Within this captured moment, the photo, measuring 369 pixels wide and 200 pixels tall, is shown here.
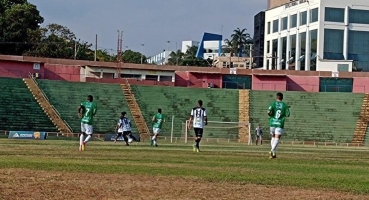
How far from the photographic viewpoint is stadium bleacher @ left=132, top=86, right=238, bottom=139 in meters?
61.8

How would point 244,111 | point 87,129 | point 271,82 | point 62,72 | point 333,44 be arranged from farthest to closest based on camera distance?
point 333,44
point 271,82
point 62,72
point 244,111
point 87,129

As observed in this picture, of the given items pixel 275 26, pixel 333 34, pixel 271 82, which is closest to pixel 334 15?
pixel 333 34

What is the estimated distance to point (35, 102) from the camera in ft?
197

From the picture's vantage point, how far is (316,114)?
2603 inches

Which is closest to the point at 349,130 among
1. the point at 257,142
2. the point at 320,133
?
the point at 320,133

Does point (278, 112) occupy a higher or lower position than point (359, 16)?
lower

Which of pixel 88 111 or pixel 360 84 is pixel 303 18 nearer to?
pixel 360 84

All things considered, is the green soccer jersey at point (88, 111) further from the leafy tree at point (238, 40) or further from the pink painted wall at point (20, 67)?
the leafy tree at point (238, 40)

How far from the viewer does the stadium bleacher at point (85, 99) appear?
5950 centimetres

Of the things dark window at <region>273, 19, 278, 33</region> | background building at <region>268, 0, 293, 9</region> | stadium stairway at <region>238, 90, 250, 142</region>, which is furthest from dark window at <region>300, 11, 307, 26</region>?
stadium stairway at <region>238, 90, 250, 142</region>

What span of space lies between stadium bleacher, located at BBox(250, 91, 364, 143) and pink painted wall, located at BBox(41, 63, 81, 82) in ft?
63.2

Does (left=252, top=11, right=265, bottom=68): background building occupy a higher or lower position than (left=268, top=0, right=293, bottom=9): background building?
lower

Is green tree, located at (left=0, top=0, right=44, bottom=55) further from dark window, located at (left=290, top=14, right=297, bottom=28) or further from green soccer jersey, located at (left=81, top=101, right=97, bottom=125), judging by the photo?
green soccer jersey, located at (left=81, top=101, right=97, bottom=125)

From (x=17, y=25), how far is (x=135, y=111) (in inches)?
1666
